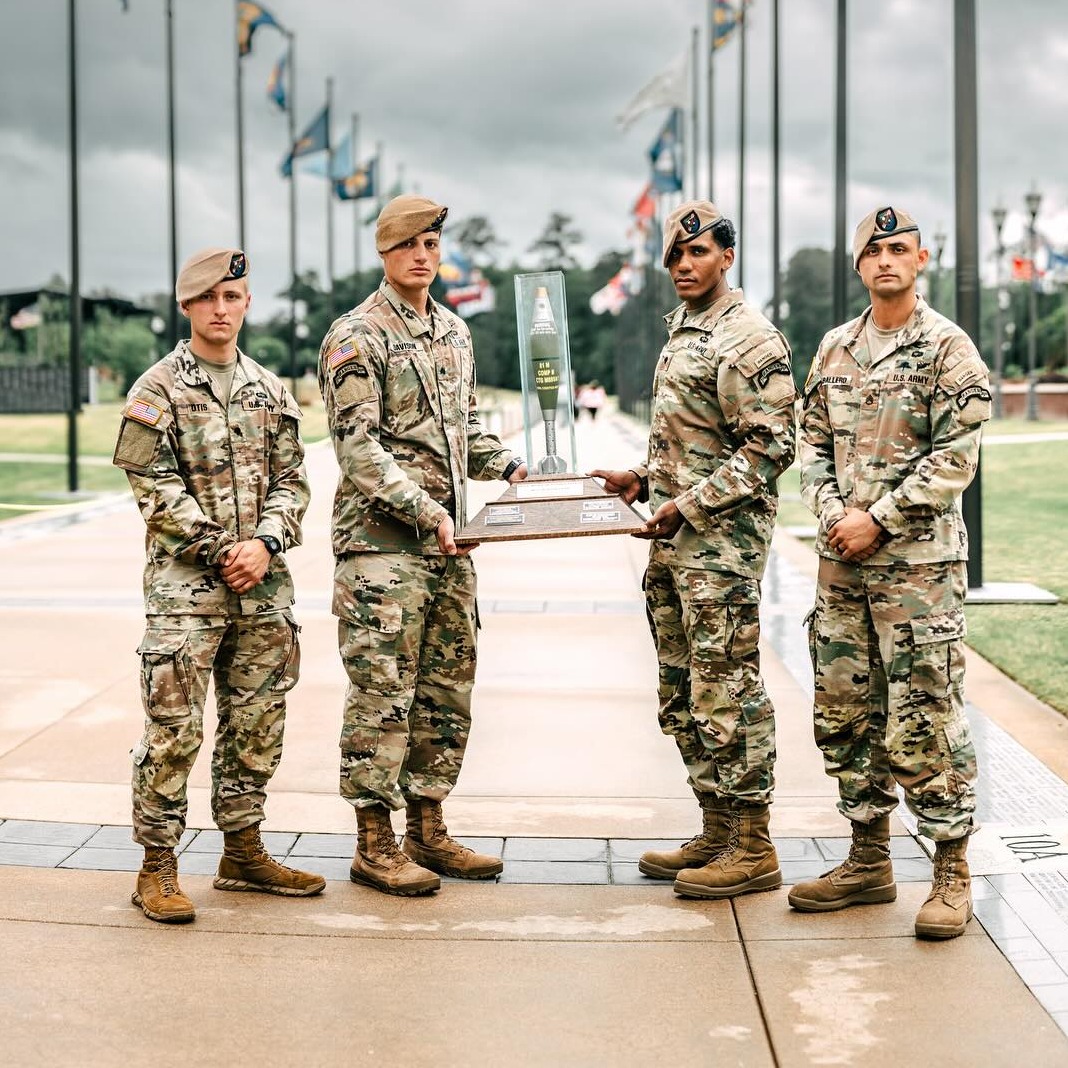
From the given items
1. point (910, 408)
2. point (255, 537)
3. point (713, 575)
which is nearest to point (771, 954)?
point (713, 575)

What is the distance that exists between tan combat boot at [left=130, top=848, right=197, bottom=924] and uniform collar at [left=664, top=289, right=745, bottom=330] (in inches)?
87.0

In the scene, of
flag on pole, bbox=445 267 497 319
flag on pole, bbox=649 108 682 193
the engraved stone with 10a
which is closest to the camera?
the engraved stone with 10a

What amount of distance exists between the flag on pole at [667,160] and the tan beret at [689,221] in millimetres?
31730

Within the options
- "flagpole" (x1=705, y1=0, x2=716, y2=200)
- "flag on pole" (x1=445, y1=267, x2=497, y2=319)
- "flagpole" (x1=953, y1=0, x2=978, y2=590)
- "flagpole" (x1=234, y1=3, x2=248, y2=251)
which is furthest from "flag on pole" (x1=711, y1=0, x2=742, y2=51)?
"flag on pole" (x1=445, y1=267, x2=497, y2=319)

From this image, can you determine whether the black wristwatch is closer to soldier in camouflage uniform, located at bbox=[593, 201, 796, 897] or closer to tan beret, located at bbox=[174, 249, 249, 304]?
tan beret, located at bbox=[174, 249, 249, 304]

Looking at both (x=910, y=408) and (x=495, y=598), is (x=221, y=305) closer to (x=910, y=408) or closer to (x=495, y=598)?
(x=910, y=408)

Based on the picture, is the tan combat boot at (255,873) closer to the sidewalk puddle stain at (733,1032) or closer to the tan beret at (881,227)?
the sidewalk puddle stain at (733,1032)

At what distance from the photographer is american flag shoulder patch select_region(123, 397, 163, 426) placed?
167 inches

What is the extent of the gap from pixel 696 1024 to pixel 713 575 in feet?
4.80

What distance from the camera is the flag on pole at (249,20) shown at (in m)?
32.0

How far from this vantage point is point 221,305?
171 inches

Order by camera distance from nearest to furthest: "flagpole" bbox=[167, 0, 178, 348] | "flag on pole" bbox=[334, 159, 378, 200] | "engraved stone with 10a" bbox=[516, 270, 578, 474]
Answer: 1. "engraved stone with 10a" bbox=[516, 270, 578, 474]
2. "flagpole" bbox=[167, 0, 178, 348]
3. "flag on pole" bbox=[334, 159, 378, 200]

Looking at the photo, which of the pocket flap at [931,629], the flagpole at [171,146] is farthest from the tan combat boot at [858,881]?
the flagpole at [171,146]

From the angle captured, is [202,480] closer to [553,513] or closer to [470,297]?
[553,513]
